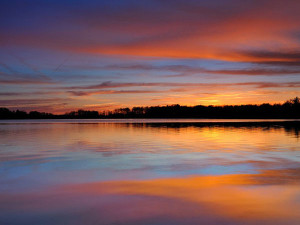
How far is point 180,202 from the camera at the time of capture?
7793 mm

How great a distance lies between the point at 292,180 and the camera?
10.1m

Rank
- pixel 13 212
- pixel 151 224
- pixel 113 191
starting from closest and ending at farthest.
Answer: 1. pixel 151 224
2. pixel 13 212
3. pixel 113 191

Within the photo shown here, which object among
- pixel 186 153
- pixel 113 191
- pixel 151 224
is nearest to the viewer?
pixel 151 224

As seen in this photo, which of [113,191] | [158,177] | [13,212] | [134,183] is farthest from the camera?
[158,177]

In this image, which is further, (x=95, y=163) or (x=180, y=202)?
(x=95, y=163)

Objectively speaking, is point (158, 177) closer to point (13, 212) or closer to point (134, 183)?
point (134, 183)

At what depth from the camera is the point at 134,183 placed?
988 centimetres

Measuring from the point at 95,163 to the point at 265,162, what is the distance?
7533 millimetres

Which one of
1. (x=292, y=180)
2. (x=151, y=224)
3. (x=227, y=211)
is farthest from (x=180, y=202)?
(x=292, y=180)

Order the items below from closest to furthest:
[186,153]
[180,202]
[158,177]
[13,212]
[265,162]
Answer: [13,212] < [180,202] < [158,177] < [265,162] < [186,153]

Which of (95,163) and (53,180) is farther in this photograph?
(95,163)

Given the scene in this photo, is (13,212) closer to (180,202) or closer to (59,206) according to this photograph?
(59,206)

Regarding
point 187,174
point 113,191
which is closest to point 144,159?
point 187,174

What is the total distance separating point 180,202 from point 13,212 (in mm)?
3920
